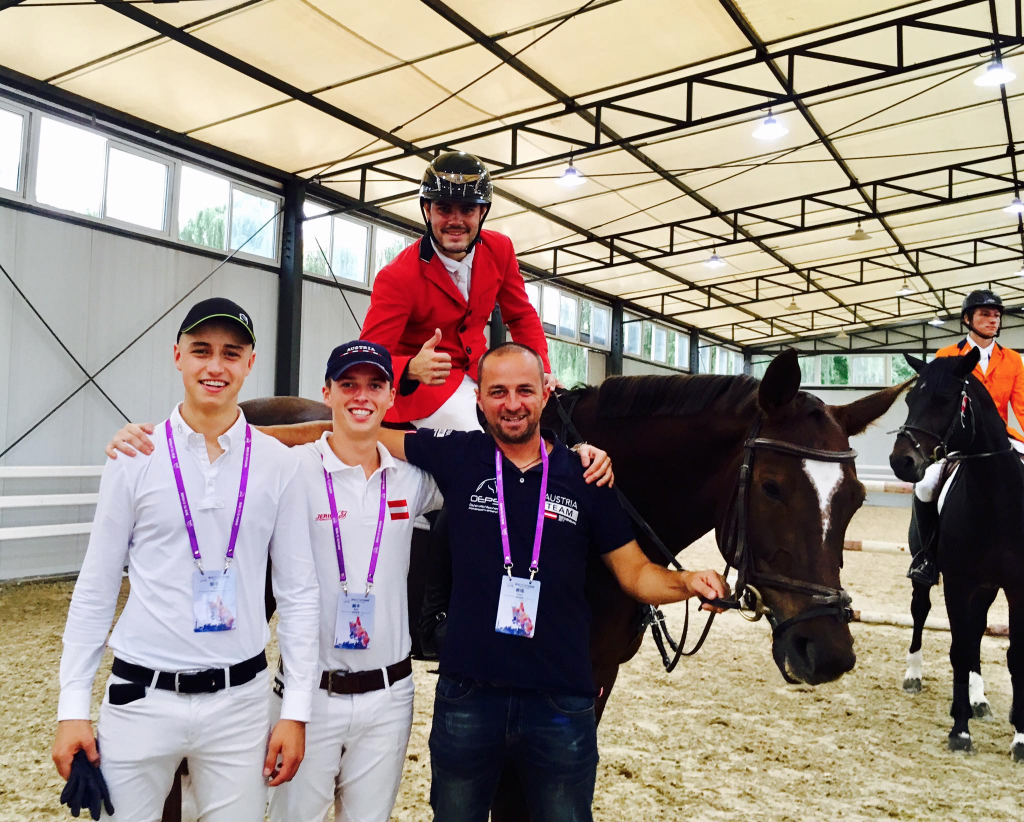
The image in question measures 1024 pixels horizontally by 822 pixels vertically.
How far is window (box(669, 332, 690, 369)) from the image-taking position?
22.6m

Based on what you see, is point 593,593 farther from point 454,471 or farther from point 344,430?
point 344,430

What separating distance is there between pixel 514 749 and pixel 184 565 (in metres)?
0.83

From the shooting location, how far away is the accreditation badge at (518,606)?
1540 mm

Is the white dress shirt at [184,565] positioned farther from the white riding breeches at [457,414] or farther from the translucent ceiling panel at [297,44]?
the translucent ceiling panel at [297,44]

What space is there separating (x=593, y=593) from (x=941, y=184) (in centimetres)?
1361

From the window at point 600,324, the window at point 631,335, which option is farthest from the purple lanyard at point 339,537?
the window at point 631,335

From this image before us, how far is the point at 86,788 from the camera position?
1340 mm

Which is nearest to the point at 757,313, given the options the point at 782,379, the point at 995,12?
the point at 995,12

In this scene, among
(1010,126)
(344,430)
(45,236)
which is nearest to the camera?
(344,430)

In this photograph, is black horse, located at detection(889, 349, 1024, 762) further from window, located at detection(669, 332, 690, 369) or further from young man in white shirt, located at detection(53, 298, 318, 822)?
window, located at detection(669, 332, 690, 369)

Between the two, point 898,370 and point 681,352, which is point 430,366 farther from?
point 898,370

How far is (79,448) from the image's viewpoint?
25.3ft

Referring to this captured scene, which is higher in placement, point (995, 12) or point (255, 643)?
point (995, 12)

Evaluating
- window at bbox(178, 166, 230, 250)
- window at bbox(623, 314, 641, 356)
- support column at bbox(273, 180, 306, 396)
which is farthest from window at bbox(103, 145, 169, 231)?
window at bbox(623, 314, 641, 356)
